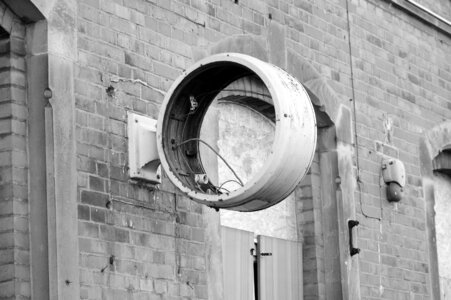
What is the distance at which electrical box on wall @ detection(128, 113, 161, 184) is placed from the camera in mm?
9242

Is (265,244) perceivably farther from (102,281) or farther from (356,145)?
(102,281)

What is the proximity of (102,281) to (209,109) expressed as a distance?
1.95 m

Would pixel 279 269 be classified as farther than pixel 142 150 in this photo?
Yes

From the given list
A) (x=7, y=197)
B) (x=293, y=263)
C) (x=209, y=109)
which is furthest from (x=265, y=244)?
(x=7, y=197)

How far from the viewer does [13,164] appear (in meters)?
8.46

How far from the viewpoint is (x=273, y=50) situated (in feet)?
36.7

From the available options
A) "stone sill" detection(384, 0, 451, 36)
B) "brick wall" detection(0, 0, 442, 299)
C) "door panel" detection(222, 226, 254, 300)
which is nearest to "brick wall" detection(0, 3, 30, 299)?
"brick wall" detection(0, 0, 442, 299)

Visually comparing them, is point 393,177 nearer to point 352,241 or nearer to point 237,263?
point 352,241

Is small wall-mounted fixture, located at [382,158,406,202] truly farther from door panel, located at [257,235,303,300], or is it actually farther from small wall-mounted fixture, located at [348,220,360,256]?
door panel, located at [257,235,303,300]

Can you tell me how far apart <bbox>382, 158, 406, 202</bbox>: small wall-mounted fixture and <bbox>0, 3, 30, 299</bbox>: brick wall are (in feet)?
15.3

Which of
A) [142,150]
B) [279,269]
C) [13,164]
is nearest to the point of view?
[13,164]

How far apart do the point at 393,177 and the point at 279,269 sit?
5.87 feet

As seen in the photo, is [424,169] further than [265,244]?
Yes

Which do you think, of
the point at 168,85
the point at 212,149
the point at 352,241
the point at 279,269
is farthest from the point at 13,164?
the point at 352,241
